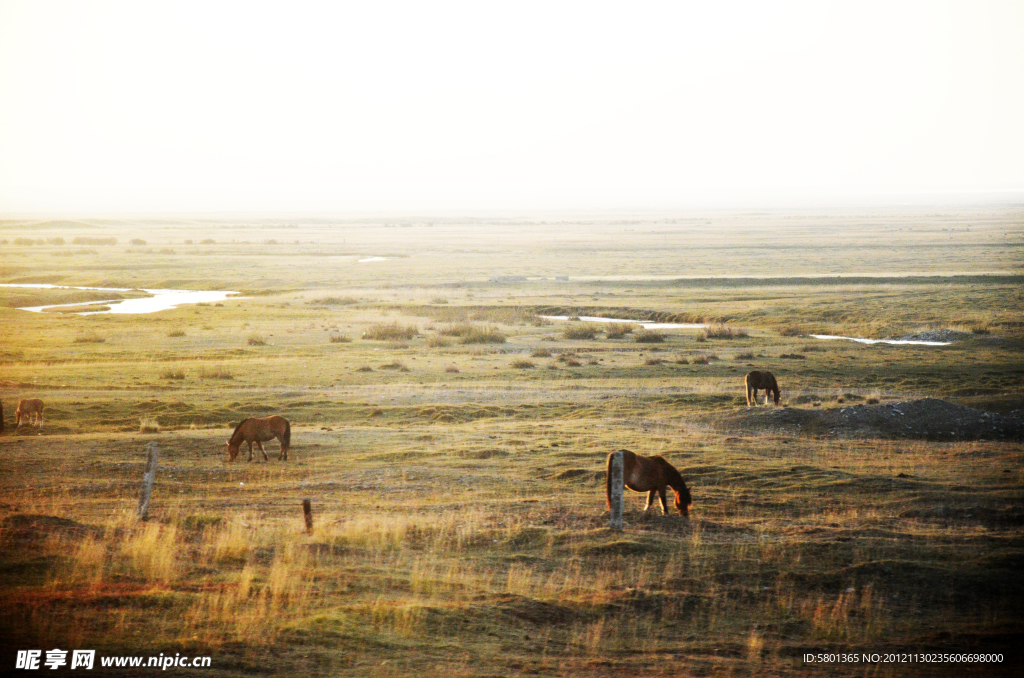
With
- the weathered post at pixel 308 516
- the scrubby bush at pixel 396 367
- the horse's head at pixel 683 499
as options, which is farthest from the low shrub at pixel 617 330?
the weathered post at pixel 308 516

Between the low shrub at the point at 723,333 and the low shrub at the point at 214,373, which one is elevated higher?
the low shrub at the point at 723,333

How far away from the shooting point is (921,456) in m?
25.0

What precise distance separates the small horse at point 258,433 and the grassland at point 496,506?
0.63 m

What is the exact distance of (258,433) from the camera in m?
24.5

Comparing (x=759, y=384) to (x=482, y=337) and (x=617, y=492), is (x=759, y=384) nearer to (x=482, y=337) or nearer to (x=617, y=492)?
(x=617, y=492)

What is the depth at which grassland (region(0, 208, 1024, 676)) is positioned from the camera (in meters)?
12.8

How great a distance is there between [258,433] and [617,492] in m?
11.2

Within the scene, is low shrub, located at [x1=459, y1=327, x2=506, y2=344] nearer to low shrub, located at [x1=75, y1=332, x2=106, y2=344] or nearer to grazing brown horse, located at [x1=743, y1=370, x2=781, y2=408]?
low shrub, located at [x1=75, y1=332, x2=106, y2=344]

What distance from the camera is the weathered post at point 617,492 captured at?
57.5 ft

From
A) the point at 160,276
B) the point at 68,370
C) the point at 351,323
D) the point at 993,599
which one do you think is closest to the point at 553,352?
the point at 351,323

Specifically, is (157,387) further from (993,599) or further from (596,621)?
(993,599)

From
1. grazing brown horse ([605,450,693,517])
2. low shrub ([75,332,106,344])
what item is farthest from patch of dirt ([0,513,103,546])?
low shrub ([75,332,106,344])

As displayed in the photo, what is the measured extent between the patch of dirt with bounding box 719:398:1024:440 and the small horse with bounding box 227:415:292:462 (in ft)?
45.9

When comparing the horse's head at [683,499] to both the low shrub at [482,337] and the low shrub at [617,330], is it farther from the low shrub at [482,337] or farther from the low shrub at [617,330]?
the low shrub at [617,330]
